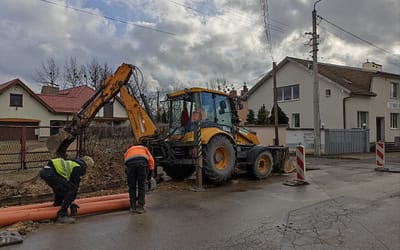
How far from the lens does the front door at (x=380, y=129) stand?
3074cm

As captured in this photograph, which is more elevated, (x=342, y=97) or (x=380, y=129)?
(x=342, y=97)

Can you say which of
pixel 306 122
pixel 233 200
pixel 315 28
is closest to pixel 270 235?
pixel 233 200

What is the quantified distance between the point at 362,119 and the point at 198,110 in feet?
74.0

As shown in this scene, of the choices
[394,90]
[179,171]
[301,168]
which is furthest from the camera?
[394,90]

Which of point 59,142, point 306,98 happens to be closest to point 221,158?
point 59,142

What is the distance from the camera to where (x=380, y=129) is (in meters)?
31.0

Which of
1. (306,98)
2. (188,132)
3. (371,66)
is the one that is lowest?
(188,132)

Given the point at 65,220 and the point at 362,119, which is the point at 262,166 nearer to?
the point at 65,220

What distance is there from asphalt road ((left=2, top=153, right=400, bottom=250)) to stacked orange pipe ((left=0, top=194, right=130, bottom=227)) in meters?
0.22

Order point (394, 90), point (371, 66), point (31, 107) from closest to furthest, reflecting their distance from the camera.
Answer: point (394, 90)
point (31, 107)
point (371, 66)

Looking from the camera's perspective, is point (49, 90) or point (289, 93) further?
point (49, 90)

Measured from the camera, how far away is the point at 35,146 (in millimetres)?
14141

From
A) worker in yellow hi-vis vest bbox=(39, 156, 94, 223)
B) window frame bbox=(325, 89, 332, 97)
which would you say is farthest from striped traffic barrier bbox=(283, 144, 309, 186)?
window frame bbox=(325, 89, 332, 97)

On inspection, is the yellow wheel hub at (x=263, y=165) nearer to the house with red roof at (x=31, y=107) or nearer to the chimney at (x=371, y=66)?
the house with red roof at (x=31, y=107)
